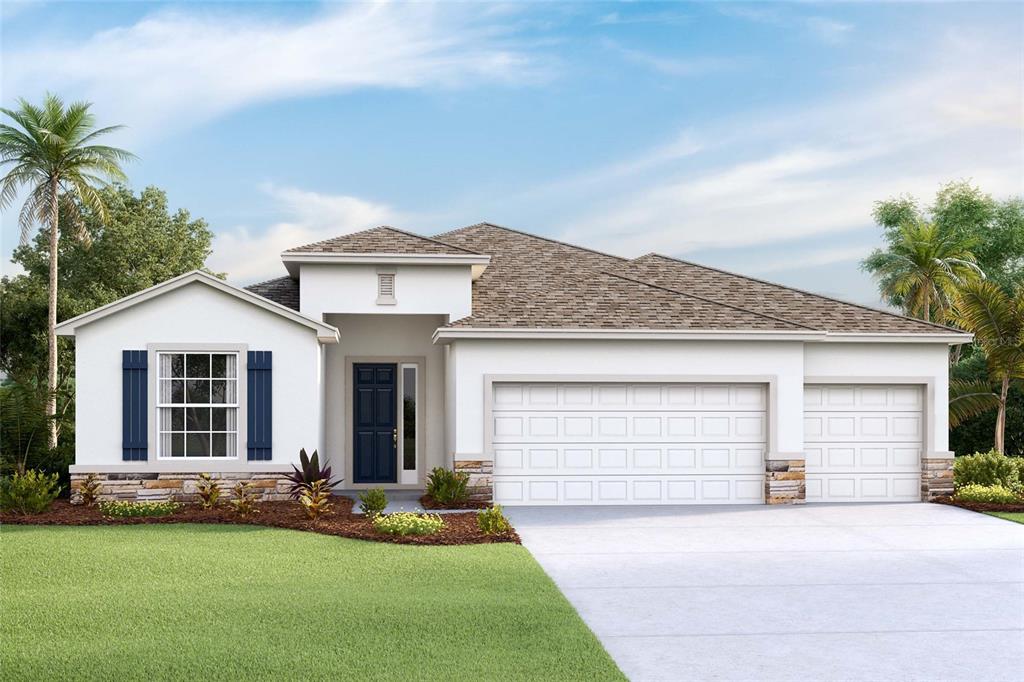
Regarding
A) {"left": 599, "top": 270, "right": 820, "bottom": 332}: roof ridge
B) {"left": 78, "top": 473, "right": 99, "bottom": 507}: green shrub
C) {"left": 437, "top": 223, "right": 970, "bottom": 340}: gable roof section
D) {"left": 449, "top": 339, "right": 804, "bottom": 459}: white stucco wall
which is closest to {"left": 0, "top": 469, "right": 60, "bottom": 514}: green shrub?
{"left": 78, "top": 473, "right": 99, "bottom": 507}: green shrub

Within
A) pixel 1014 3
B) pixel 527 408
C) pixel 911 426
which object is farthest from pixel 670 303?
pixel 1014 3

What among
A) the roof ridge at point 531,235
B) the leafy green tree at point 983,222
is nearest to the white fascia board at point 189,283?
the roof ridge at point 531,235

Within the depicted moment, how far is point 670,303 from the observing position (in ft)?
59.6

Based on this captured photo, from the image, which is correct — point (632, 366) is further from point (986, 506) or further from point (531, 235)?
point (531, 235)

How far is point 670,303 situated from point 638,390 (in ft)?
6.71

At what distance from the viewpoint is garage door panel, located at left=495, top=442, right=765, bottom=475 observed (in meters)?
16.9

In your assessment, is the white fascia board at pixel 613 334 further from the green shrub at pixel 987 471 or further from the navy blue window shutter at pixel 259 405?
the green shrub at pixel 987 471

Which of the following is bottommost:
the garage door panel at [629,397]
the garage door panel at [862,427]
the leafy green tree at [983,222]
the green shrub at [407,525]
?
the green shrub at [407,525]

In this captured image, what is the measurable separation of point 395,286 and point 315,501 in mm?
5148

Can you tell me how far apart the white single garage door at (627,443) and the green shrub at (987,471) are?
4.29m

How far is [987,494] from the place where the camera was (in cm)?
1681

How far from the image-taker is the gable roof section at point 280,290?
19.1 metres

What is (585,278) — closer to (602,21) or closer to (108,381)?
(602,21)

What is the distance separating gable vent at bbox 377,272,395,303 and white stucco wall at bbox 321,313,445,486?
3.62ft
